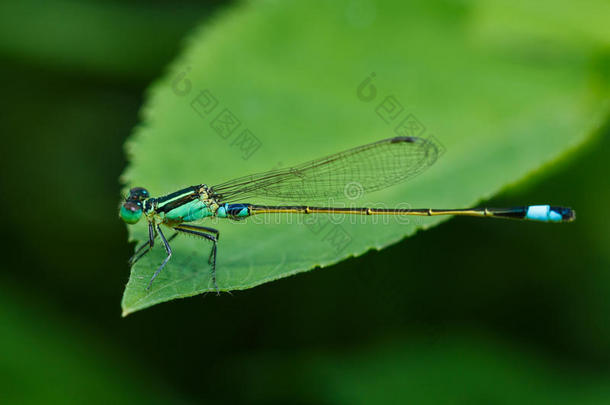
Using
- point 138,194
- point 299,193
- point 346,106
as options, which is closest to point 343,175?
point 299,193

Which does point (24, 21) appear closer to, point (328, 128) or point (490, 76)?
point (328, 128)

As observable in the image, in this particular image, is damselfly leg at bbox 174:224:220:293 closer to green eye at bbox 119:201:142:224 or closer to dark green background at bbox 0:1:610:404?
green eye at bbox 119:201:142:224

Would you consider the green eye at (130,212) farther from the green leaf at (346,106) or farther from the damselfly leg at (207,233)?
the damselfly leg at (207,233)

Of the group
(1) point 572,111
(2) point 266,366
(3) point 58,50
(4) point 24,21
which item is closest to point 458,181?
(1) point 572,111

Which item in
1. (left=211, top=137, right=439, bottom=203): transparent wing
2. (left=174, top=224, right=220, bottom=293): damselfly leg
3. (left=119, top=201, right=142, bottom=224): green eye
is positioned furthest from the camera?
(left=211, top=137, right=439, bottom=203): transparent wing

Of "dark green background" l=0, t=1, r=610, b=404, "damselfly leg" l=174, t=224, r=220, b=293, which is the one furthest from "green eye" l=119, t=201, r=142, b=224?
"dark green background" l=0, t=1, r=610, b=404

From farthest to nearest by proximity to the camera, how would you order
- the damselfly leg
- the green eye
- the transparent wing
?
1. the transparent wing
2. the green eye
3. the damselfly leg

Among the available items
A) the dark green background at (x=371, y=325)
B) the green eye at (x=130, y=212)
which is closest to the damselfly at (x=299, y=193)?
the green eye at (x=130, y=212)

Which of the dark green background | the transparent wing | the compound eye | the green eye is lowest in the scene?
the dark green background
